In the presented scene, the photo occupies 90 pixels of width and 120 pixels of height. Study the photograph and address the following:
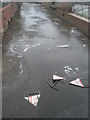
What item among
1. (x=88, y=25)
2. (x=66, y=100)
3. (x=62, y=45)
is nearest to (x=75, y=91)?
(x=66, y=100)

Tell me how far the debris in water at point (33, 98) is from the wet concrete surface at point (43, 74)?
0.43 feet

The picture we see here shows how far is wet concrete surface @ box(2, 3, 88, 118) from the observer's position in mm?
4980

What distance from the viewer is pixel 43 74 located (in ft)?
23.5

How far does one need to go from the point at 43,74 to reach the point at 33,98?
6.07 ft

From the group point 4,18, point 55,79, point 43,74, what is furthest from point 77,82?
point 4,18

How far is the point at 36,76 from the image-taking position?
6.98 metres

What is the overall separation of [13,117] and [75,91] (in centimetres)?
247

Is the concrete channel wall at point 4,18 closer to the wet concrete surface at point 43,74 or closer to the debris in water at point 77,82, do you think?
the wet concrete surface at point 43,74

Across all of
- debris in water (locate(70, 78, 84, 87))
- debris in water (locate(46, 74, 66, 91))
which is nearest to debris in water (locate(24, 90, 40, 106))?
debris in water (locate(46, 74, 66, 91))

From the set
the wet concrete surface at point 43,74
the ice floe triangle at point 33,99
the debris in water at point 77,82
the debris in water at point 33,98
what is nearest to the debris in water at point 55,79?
the wet concrete surface at point 43,74

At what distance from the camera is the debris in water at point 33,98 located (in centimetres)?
529

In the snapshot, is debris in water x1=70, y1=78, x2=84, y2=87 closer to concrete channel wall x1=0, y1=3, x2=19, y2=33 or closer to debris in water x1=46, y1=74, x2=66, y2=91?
debris in water x1=46, y1=74, x2=66, y2=91

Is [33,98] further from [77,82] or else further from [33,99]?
[77,82]

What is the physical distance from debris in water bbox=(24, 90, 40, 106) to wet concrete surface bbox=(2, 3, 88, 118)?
0.13m
